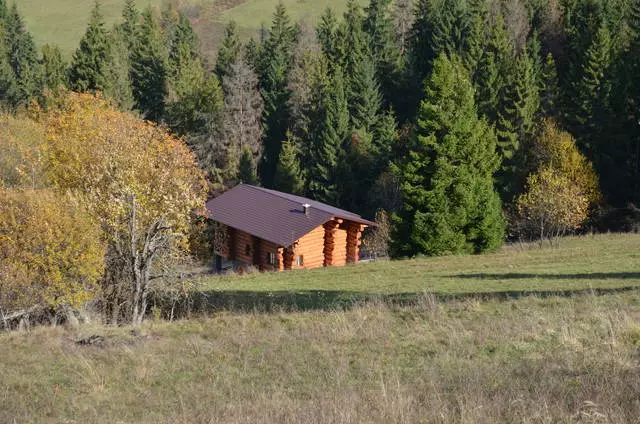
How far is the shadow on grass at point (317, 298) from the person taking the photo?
60.6 feet

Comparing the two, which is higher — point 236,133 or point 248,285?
point 236,133

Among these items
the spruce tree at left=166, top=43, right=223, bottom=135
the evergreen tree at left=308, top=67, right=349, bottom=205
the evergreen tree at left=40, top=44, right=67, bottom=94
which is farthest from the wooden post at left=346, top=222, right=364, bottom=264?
the evergreen tree at left=40, top=44, right=67, bottom=94

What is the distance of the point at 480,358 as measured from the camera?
39.2 ft

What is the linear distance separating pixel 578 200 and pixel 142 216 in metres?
32.4

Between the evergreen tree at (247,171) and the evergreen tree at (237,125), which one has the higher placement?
the evergreen tree at (237,125)

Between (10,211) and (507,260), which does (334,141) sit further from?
(10,211)

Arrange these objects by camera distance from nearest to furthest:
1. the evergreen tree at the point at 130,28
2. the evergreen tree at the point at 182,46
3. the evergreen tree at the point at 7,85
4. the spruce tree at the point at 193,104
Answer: the spruce tree at the point at 193,104 → the evergreen tree at the point at 7,85 → the evergreen tree at the point at 182,46 → the evergreen tree at the point at 130,28

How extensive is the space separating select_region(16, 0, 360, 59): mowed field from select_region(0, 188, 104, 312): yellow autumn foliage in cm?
11441

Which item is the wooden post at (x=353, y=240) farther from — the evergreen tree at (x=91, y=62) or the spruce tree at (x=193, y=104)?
the evergreen tree at (x=91, y=62)

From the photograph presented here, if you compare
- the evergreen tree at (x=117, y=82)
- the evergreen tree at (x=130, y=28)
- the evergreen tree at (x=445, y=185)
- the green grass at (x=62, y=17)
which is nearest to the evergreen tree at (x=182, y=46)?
the evergreen tree at (x=130, y=28)

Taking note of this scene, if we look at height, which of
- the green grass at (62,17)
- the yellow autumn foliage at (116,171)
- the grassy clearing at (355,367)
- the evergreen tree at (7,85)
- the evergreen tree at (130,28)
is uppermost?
the green grass at (62,17)

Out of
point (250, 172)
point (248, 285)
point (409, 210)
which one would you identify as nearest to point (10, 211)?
point (248, 285)

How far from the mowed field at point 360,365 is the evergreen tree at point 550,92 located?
48.3 m

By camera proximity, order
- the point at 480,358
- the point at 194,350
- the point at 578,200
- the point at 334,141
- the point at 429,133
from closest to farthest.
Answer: the point at 480,358 < the point at 194,350 < the point at 429,133 < the point at 578,200 < the point at 334,141
